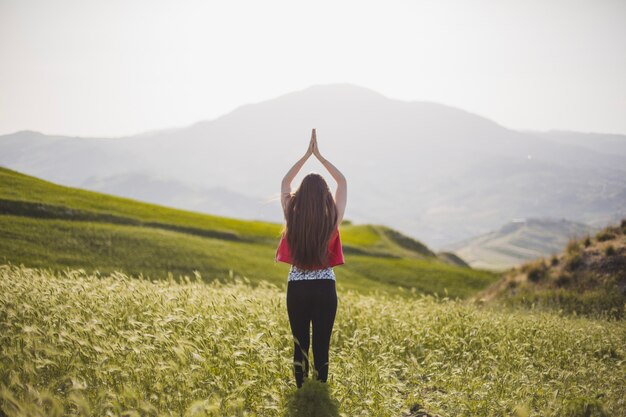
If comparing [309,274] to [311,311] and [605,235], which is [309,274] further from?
[605,235]

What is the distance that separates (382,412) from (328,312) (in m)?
1.53

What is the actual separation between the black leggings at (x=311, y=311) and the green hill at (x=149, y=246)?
15.2 metres

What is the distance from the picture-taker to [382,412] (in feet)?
18.4

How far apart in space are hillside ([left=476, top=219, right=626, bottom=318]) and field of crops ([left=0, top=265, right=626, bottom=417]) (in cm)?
767

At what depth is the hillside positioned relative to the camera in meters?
17.2

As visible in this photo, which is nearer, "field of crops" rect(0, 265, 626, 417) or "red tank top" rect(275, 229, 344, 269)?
"field of crops" rect(0, 265, 626, 417)

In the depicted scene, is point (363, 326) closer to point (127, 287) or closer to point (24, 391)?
point (127, 287)

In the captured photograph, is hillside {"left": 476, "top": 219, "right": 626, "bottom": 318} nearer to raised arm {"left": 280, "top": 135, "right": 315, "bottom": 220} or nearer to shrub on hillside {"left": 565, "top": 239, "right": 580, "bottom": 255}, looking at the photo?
shrub on hillside {"left": 565, "top": 239, "right": 580, "bottom": 255}

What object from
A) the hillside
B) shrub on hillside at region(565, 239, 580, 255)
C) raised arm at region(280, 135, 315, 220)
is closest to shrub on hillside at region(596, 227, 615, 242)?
the hillside

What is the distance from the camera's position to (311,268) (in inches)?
239

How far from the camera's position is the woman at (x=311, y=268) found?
19.7 feet

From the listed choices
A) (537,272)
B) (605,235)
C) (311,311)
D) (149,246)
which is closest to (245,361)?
(311,311)

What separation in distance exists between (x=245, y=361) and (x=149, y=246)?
23899mm

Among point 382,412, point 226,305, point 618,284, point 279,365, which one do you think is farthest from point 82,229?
point 618,284
